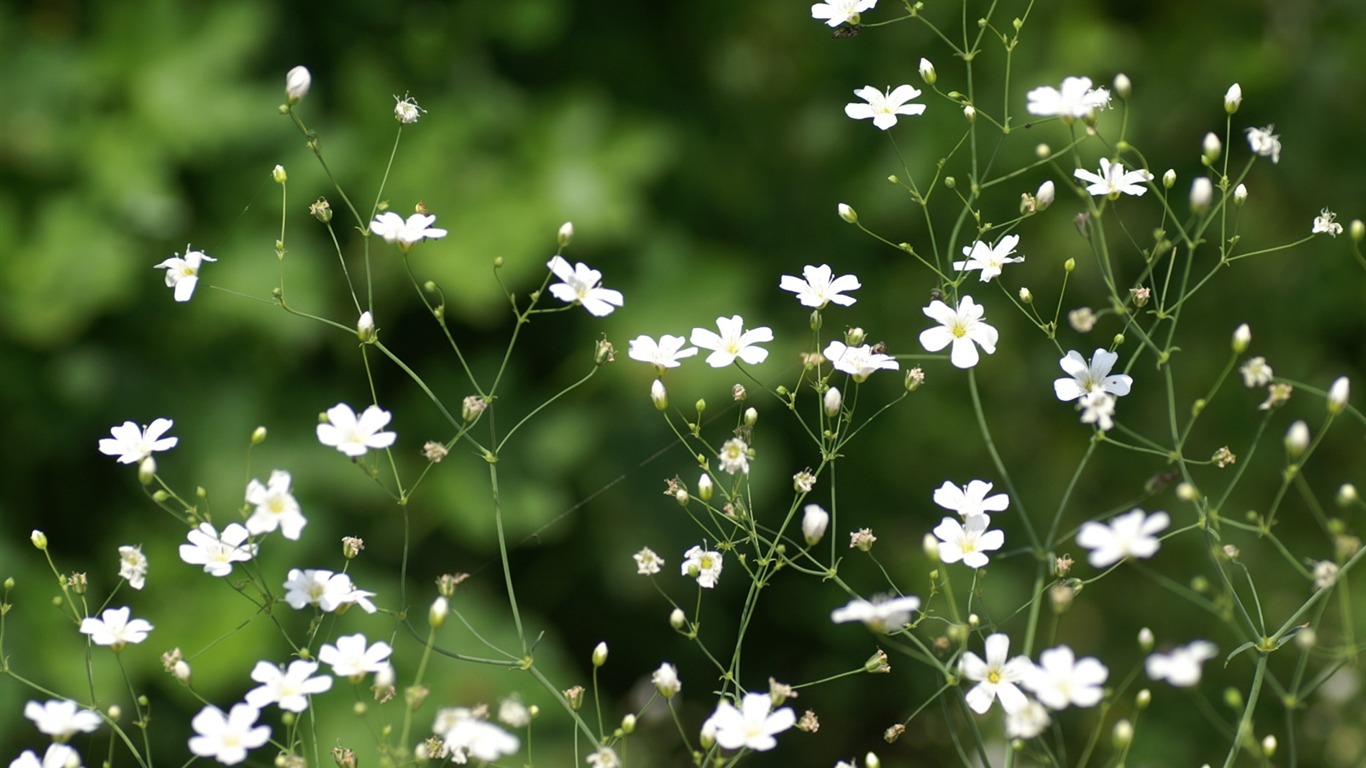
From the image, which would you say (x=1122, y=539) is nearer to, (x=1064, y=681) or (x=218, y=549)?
(x=1064, y=681)

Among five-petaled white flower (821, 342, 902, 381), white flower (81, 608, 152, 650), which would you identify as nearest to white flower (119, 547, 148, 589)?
white flower (81, 608, 152, 650)

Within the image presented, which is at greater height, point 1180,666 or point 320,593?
point 1180,666

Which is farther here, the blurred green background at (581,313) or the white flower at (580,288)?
the blurred green background at (581,313)

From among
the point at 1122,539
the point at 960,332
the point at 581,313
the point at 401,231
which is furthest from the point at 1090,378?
the point at 581,313

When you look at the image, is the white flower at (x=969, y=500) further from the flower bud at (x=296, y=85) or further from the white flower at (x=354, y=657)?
the flower bud at (x=296, y=85)

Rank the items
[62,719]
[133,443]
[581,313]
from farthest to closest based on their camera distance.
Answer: [581,313], [133,443], [62,719]

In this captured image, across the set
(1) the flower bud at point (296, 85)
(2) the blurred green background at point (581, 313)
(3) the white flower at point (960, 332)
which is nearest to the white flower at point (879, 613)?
(3) the white flower at point (960, 332)
